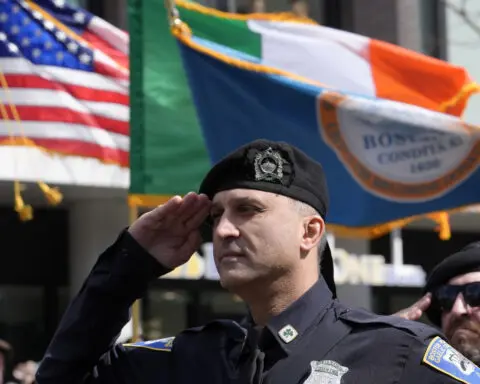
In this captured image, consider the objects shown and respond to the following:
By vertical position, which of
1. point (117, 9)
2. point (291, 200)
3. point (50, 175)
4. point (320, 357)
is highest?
point (291, 200)

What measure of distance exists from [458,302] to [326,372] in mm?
1389

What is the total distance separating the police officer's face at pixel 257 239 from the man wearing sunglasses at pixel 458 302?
47.6 inches

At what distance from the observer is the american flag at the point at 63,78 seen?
1071 centimetres

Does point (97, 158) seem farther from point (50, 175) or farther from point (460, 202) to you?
point (460, 202)

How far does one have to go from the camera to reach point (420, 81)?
938 cm

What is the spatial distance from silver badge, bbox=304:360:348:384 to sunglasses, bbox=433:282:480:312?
134 cm

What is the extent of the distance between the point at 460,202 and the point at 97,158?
13.4 ft

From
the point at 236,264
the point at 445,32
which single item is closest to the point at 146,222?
the point at 236,264

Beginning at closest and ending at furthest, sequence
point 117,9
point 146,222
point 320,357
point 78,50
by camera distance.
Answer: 1. point 320,357
2. point 146,222
3. point 78,50
4. point 117,9

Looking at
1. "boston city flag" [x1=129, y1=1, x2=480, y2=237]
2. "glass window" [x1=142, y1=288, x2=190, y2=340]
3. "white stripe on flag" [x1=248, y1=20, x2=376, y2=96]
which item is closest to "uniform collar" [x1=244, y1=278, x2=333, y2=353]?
"boston city flag" [x1=129, y1=1, x2=480, y2=237]

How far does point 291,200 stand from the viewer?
2.96m

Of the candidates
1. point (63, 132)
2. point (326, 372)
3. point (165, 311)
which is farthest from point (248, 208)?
point (165, 311)

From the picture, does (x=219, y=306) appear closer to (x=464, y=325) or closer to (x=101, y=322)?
(x=464, y=325)

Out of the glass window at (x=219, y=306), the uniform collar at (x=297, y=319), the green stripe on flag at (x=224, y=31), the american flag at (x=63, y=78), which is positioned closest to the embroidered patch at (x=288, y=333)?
the uniform collar at (x=297, y=319)
